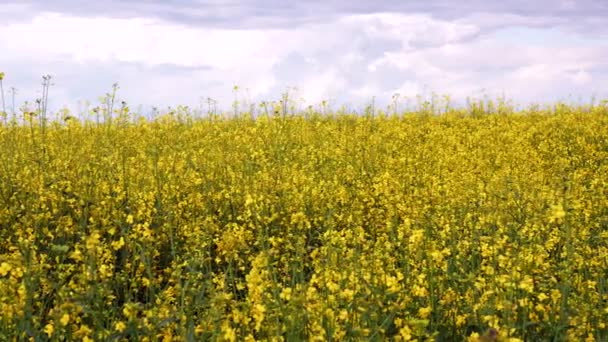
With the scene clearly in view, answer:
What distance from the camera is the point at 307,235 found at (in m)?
6.53

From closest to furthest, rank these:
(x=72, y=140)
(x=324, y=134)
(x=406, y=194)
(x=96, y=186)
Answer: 1. (x=96, y=186)
2. (x=406, y=194)
3. (x=72, y=140)
4. (x=324, y=134)

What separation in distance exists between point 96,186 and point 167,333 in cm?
327

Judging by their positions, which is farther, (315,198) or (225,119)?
(225,119)

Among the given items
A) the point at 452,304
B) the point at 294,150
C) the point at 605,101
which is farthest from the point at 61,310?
the point at 605,101

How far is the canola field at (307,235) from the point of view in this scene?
3375 mm

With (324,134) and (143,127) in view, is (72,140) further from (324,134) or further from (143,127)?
(324,134)

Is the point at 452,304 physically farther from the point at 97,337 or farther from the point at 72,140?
the point at 72,140

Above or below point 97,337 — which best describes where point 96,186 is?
above

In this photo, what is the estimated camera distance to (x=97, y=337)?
3.45m

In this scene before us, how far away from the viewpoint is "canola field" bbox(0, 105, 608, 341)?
338 cm

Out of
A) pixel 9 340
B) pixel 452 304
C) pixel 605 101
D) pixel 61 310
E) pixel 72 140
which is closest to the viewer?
pixel 61 310

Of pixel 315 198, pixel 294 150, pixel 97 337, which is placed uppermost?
pixel 294 150

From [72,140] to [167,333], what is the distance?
6947mm

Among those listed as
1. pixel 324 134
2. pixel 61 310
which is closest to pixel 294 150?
pixel 324 134
